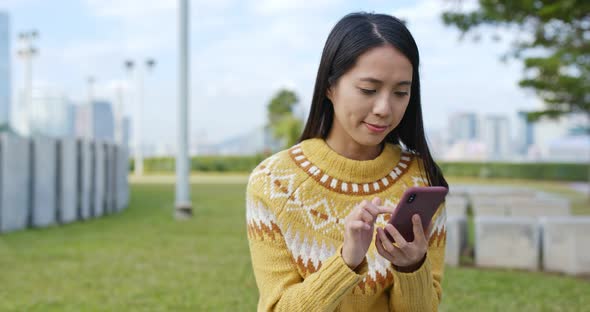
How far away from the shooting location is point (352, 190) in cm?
200

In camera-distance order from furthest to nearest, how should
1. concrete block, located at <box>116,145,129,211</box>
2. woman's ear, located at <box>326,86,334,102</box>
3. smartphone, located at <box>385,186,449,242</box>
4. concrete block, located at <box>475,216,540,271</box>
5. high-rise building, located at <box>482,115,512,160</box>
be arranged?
high-rise building, located at <box>482,115,512,160</box>
concrete block, located at <box>116,145,129,211</box>
concrete block, located at <box>475,216,540,271</box>
woman's ear, located at <box>326,86,334,102</box>
smartphone, located at <box>385,186,449,242</box>

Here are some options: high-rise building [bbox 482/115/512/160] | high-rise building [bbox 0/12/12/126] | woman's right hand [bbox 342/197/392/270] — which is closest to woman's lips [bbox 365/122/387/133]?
woman's right hand [bbox 342/197/392/270]

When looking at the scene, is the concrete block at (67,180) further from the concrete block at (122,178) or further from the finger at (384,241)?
the finger at (384,241)

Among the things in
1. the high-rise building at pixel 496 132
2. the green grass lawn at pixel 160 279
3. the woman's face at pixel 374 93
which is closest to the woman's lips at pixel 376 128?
the woman's face at pixel 374 93

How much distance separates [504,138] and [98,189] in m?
70.2

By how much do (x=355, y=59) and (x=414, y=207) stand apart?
0.46m

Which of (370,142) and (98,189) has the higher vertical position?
(370,142)

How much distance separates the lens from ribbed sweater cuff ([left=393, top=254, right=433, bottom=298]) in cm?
181

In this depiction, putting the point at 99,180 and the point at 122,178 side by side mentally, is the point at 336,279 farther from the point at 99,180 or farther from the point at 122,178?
the point at 122,178

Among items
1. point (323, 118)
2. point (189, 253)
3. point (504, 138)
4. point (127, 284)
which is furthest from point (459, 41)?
point (504, 138)

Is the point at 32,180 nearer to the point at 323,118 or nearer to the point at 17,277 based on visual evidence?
the point at 17,277

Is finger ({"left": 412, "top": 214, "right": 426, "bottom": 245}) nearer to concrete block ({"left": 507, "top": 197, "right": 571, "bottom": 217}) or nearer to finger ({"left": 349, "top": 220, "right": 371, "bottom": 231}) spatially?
finger ({"left": 349, "top": 220, "right": 371, "bottom": 231})

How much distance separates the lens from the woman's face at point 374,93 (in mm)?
1821

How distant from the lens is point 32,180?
421 inches
